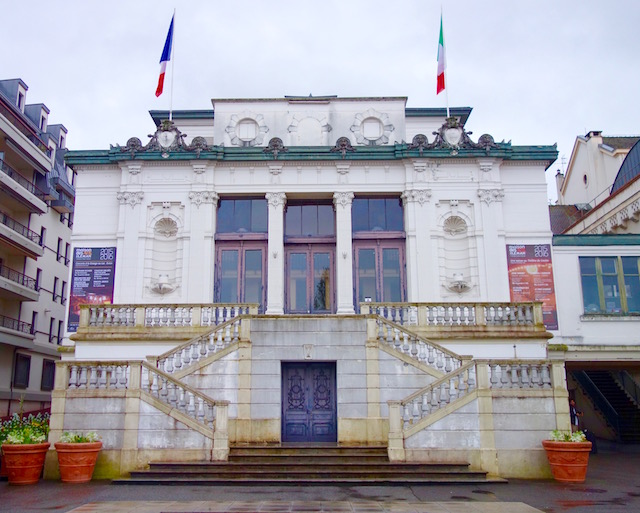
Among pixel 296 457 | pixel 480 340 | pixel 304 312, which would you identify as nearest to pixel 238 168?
pixel 304 312

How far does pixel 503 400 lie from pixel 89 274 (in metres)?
16.9

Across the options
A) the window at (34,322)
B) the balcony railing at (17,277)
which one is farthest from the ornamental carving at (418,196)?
the window at (34,322)

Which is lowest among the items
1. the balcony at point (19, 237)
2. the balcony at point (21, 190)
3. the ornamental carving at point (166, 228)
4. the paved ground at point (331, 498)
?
the paved ground at point (331, 498)

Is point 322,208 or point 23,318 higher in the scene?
point 322,208

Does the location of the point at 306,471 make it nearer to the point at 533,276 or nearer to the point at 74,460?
the point at 74,460

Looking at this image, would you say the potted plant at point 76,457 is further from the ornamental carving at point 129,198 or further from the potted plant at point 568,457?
the ornamental carving at point 129,198

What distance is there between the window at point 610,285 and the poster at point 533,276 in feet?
4.95

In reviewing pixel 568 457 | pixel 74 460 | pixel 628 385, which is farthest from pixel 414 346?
pixel 628 385

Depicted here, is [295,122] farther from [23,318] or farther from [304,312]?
[23,318]

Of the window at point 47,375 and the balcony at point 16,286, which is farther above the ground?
the balcony at point 16,286

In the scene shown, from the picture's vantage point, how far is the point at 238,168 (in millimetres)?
26578

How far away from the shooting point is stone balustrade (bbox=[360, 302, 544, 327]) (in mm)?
21125

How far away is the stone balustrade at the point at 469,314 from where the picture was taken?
832 inches

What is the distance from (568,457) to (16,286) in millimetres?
31251
